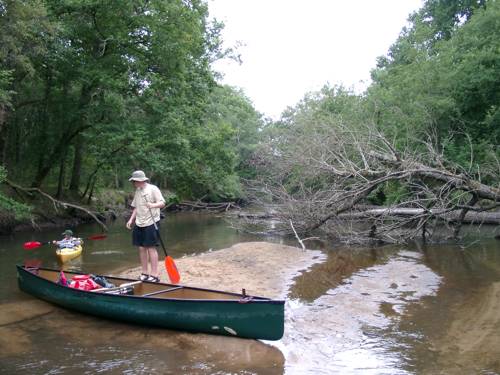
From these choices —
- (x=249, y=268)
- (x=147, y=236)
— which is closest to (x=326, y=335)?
(x=147, y=236)

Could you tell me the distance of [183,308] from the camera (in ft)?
20.1

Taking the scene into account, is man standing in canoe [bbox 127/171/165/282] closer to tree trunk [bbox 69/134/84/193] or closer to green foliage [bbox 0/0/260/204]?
green foliage [bbox 0/0/260/204]

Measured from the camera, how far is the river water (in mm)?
5324

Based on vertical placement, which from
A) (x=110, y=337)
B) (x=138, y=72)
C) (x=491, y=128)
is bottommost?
(x=110, y=337)

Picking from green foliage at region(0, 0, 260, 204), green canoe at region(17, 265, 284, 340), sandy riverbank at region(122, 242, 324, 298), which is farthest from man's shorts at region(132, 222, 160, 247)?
green foliage at region(0, 0, 260, 204)

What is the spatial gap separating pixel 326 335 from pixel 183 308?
191cm

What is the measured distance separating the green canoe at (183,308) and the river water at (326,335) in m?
0.15

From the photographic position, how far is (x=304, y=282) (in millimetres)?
9367

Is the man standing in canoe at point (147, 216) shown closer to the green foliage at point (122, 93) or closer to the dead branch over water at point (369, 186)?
the dead branch over water at point (369, 186)

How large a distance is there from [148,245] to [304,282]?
10.7 ft

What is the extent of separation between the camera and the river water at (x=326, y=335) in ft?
17.5

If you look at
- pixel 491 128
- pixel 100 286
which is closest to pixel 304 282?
pixel 100 286

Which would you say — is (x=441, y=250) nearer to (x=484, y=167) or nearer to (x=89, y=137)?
(x=484, y=167)

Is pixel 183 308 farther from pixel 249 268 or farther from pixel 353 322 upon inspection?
pixel 249 268
